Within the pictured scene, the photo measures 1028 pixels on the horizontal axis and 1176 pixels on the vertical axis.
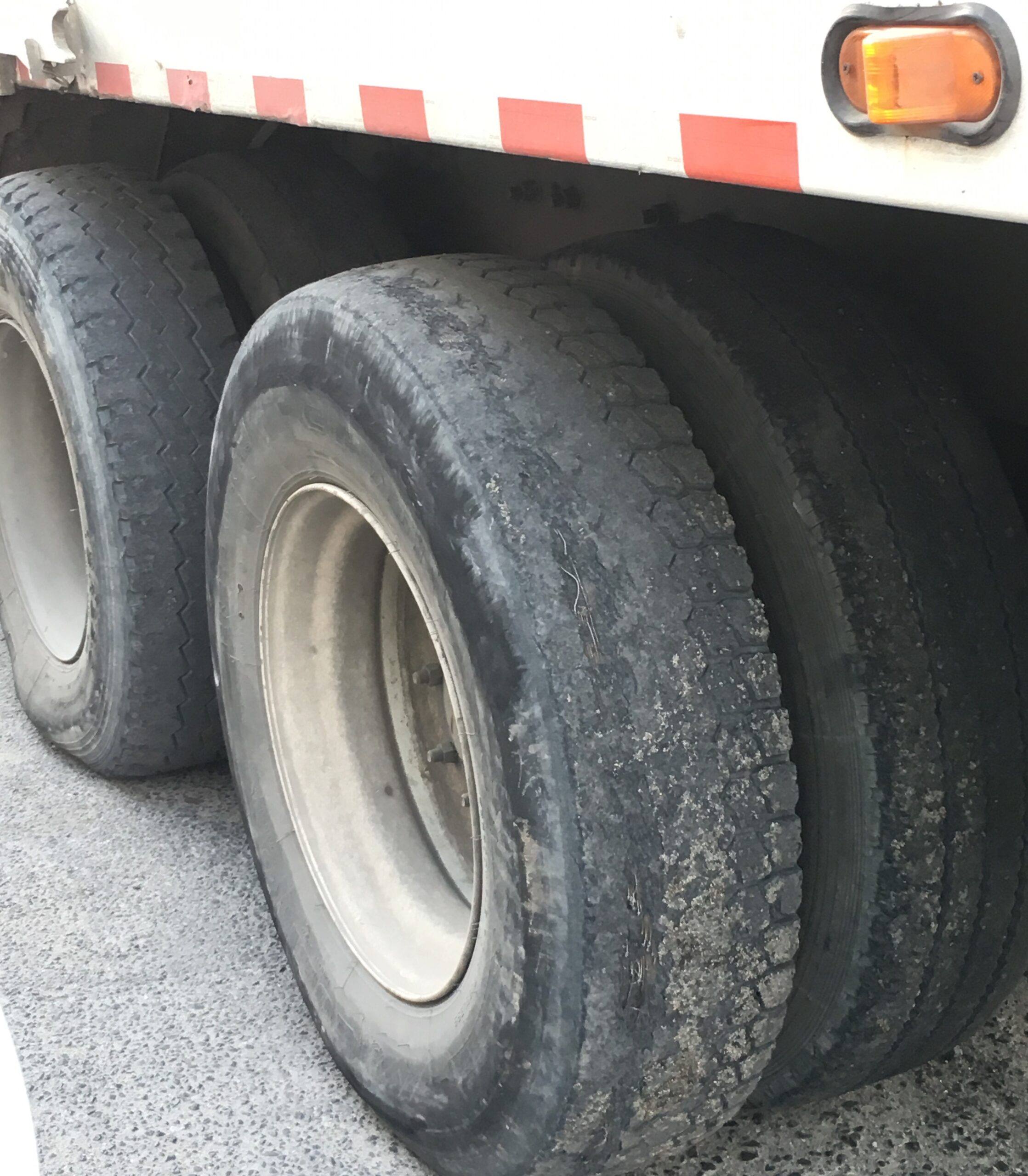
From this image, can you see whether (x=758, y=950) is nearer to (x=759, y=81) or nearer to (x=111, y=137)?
(x=759, y=81)

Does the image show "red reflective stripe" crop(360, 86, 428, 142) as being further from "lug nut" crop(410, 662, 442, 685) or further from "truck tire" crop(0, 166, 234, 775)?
→ "truck tire" crop(0, 166, 234, 775)

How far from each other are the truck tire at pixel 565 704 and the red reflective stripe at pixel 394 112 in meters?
0.19

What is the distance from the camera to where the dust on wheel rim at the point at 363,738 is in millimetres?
1938

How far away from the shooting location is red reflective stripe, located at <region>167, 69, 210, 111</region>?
180 centimetres

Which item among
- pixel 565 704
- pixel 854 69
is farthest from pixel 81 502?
pixel 854 69

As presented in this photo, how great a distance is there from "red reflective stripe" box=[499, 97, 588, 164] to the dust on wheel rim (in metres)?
0.71

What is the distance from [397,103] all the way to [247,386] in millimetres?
514

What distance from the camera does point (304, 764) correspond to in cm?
207

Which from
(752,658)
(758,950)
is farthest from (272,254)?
(758,950)

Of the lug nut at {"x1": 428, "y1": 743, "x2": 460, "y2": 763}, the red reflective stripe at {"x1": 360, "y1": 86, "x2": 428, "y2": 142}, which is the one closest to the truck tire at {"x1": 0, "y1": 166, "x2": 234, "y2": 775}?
the lug nut at {"x1": 428, "y1": 743, "x2": 460, "y2": 763}

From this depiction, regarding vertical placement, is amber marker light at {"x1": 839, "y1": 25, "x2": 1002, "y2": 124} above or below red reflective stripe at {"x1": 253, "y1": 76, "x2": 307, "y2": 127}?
above

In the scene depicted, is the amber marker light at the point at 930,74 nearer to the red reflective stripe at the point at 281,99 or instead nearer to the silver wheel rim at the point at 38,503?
the red reflective stripe at the point at 281,99

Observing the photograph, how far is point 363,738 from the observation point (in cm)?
210

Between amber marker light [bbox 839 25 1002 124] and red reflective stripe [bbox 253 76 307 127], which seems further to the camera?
red reflective stripe [bbox 253 76 307 127]
